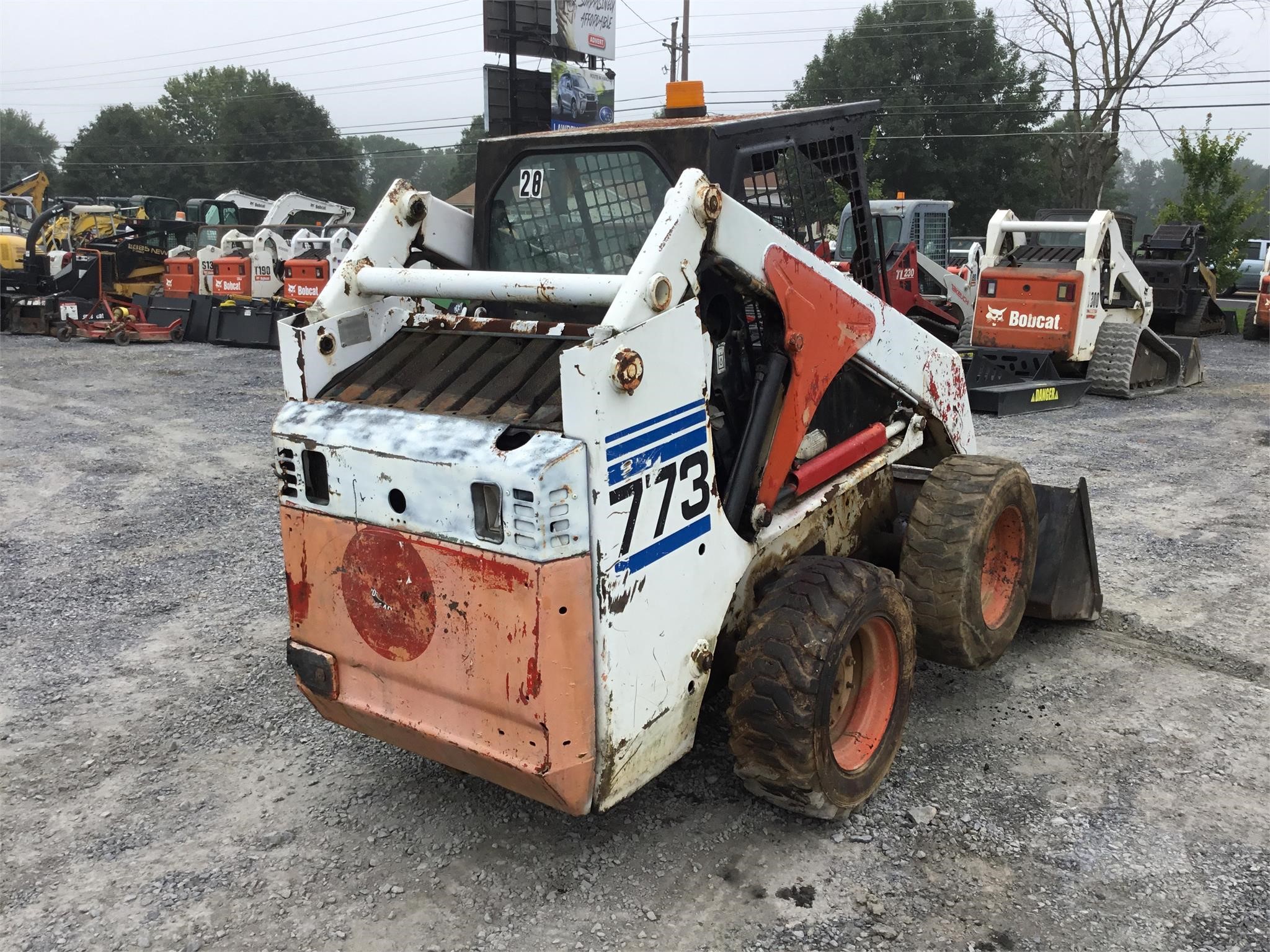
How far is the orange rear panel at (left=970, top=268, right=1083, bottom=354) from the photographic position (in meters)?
11.4

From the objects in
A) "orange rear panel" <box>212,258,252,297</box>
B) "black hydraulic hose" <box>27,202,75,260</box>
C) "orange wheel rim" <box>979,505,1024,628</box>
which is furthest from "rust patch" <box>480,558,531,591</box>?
"black hydraulic hose" <box>27,202,75,260</box>

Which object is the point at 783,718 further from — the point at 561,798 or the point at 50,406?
the point at 50,406

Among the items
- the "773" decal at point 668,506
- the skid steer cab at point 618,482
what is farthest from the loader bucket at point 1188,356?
the "773" decal at point 668,506

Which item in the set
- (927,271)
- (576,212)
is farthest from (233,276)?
(576,212)

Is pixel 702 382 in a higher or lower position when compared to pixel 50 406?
higher

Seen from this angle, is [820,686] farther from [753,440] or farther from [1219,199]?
[1219,199]

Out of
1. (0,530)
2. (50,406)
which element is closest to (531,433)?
(0,530)

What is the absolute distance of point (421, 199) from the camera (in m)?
3.72

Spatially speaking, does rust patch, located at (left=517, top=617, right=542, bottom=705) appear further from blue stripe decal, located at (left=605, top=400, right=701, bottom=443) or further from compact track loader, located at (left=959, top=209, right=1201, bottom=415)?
compact track loader, located at (left=959, top=209, right=1201, bottom=415)

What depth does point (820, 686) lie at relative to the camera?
310 centimetres

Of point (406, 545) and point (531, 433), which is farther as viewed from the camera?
point (406, 545)

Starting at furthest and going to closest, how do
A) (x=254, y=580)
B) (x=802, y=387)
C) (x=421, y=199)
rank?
(x=254, y=580)
(x=421, y=199)
(x=802, y=387)

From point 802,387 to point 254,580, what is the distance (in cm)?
383

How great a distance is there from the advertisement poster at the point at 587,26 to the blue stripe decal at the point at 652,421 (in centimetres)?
2653
